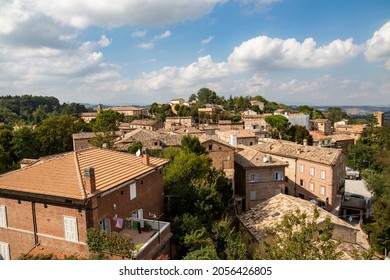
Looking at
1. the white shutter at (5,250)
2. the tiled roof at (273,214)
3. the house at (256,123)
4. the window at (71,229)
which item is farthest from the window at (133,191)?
the house at (256,123)

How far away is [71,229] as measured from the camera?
6.61 metres

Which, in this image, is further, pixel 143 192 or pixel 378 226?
pixel 378 226

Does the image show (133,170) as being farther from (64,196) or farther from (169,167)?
(169,167)

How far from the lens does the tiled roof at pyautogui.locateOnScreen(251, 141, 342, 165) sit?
769 inches

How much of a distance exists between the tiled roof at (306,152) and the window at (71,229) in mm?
17390

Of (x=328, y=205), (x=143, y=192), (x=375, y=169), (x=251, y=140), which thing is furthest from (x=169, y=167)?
(x=375, y=169)

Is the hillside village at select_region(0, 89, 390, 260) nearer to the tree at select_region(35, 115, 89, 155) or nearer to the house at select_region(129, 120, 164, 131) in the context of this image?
the tree at select_region(35, 115, 89, 155)

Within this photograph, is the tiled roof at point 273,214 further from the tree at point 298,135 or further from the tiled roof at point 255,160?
the tree at point 298,135

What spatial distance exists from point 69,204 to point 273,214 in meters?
8.68

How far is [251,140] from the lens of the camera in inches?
1278

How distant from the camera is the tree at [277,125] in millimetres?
39938

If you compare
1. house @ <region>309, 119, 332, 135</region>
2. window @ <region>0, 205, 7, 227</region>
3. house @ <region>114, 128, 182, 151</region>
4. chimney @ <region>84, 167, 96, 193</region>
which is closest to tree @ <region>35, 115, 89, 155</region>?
house @ <region>114, 128, 182, 151</region>

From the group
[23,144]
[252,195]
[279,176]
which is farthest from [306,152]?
[23,144]
